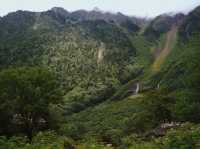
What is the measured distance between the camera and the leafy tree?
4394 centimetres

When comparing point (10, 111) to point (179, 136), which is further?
point (10, 111)

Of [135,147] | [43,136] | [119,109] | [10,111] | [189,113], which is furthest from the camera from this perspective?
[119,109]

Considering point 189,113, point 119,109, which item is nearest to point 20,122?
point 189,113

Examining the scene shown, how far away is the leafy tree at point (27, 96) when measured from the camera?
43938 millimetres

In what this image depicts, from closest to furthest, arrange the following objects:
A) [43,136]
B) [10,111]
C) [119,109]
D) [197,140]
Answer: [197,140] < [43,136] < [10,111] < [119,109]

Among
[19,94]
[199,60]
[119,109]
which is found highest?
[199,60]

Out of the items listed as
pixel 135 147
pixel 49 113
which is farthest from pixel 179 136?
pixel 49 113

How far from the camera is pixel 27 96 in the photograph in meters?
44.5

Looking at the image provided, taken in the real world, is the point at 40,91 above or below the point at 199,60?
below

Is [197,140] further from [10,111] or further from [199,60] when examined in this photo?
[199,60]

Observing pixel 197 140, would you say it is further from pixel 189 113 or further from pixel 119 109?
pixel 119 109

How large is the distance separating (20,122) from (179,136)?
29.5 meters

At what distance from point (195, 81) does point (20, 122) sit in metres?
20.5

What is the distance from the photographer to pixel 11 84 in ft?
148
